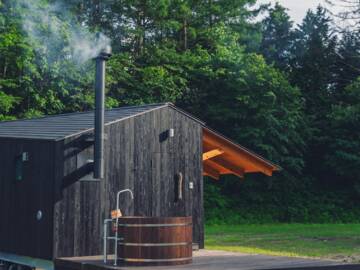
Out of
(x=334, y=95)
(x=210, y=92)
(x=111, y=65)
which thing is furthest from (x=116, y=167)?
(x=334, y=95)

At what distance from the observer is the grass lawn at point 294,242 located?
1595cm

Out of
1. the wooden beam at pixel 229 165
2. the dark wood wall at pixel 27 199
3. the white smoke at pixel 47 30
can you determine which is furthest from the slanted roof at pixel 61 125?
the white smoke at pixel 47 30

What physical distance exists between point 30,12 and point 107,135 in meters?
14.9

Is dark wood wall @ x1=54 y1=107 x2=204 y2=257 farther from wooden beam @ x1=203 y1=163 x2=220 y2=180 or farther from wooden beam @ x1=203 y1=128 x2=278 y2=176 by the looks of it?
wooden beam @ x1=203 y1=163 x2=220 y2=180

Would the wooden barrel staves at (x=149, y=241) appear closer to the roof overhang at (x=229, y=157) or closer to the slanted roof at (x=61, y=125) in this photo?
the slanted roof at (x=61, y=125)

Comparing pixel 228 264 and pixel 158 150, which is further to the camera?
pixel 158 150

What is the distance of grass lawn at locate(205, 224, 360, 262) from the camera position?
16.0 m

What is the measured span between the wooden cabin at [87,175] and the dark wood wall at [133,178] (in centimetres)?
2

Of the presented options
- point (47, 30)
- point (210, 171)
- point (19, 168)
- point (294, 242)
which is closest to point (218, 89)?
point (47, 30)

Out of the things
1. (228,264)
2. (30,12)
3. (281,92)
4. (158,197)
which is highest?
(30,12)

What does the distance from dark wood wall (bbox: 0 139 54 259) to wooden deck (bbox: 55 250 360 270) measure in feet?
2.72

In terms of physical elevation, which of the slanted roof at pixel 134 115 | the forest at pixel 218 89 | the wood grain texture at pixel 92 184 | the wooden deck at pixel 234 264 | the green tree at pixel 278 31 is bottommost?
the wooden deck at pixel 234 264

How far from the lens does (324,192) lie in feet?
109

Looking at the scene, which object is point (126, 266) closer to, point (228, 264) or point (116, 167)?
point (228, 264)
